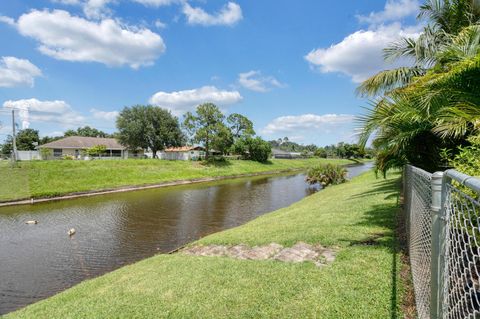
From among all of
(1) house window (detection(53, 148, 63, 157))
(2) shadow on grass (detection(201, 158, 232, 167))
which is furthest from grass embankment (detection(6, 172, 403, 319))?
(1) house window (detection(53, 148, 63, 157))

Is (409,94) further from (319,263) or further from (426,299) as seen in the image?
(426,299)

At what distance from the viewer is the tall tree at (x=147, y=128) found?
42812mm

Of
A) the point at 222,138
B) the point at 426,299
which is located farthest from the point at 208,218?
the point at 222,138

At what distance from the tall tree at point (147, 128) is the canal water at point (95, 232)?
76.0 ft

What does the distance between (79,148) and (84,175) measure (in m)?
21.9

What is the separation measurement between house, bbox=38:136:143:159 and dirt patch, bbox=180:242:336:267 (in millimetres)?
40934

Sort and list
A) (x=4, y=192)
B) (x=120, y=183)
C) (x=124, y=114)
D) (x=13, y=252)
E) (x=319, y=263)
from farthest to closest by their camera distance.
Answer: (x=124, y=114)
(x=120, y=183)
(x=4, y=192)
(x=13, y=252)
(x=319, y=263)

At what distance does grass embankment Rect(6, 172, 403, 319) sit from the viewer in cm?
361

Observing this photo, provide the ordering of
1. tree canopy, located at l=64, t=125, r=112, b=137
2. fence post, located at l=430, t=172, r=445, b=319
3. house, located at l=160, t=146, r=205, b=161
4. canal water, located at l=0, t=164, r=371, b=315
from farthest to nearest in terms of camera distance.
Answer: tree canopy, located at l=64, t=125, r=112, b=137 < house, located at l=160, t=146, r=205, b=161 < canal water, located at l=0, t=164, r=371, b=315 < fence post, located at l=430, t=172, r=445, b=319

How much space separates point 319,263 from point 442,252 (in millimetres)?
3280

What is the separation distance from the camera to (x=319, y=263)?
Answer: 16.4 feet

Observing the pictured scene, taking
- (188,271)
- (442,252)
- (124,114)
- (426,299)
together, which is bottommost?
(188,271)

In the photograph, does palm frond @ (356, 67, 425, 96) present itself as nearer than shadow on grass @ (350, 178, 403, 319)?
No

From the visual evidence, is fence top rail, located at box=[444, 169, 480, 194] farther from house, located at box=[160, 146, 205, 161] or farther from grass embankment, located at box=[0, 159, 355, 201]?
house, located at box=[160, 146, 205, 161]
